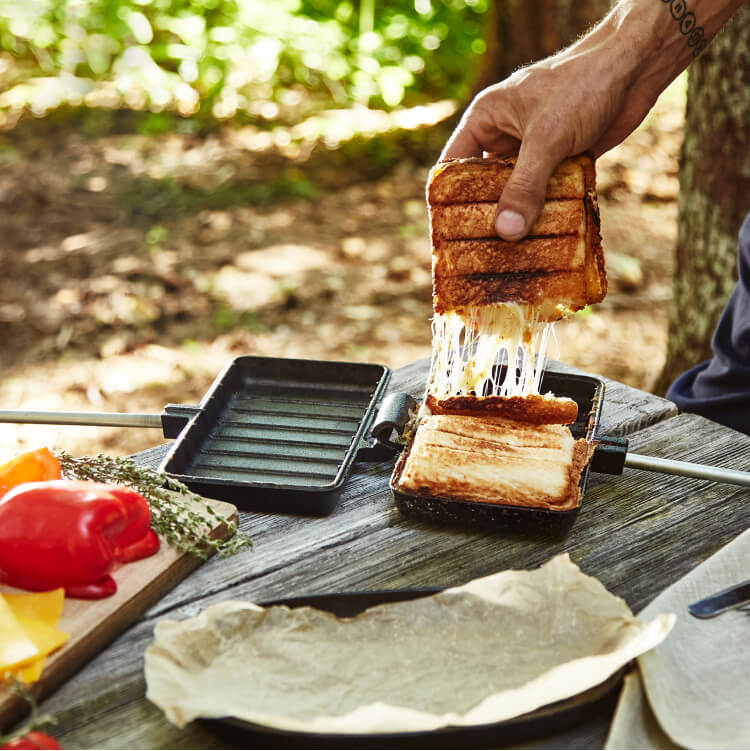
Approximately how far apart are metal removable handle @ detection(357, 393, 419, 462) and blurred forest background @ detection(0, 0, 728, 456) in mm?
2484

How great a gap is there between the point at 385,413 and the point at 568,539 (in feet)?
1.82

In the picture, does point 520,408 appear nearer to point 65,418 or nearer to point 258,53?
point 65,418

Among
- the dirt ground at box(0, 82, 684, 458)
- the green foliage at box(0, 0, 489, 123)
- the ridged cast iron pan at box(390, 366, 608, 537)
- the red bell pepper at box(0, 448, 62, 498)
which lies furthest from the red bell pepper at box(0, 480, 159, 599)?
the green foliage at box(0, 0, 489, 123)

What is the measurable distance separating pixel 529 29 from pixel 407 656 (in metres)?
6.44

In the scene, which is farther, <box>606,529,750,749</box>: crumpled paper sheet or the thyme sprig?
the thyme sprig

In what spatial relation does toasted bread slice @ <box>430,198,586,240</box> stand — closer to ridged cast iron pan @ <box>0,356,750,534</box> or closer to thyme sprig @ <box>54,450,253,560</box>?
ridged cast iron pan @ <box>0,356,750,534</box>

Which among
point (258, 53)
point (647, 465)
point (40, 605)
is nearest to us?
point (40, 605)

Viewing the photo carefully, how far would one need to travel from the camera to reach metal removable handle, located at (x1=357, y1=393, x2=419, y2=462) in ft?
7.29

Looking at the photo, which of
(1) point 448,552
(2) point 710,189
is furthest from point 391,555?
(2) point 710,189

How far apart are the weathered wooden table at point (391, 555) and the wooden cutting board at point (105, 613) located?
0.9 inches

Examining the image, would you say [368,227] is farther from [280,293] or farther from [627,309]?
[627,309]

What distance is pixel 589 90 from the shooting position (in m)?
2.43

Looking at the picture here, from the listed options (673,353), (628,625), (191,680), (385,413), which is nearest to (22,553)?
(191,680)

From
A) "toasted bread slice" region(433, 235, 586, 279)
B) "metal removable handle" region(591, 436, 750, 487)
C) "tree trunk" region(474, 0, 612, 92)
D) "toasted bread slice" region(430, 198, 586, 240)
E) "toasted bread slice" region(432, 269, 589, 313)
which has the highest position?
"tree trunk" region(474, 0, 612, 92)
